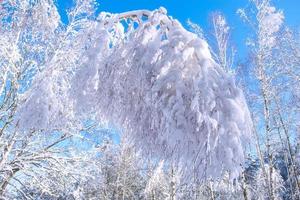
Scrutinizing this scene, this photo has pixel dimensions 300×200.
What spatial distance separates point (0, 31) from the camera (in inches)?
369

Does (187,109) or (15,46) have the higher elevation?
(15,46)

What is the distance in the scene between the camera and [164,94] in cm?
270

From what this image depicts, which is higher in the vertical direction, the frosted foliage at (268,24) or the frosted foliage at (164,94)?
the frosted foliage at (268,24)

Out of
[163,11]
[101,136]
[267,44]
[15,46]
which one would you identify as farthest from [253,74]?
[163,11]

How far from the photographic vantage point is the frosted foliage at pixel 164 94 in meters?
2.45

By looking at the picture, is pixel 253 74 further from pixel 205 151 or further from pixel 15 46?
pixel 205 151

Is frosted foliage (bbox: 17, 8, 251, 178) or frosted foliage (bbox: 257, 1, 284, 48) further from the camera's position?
frosted foliage (bbox: 257, 1, 284, 48)

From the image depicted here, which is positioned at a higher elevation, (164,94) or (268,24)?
(268,24)

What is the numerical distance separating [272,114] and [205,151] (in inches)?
430

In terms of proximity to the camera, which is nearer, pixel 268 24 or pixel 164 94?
pixel 164 94

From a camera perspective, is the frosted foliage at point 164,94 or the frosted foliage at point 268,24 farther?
the frosted foliage at point 268,24

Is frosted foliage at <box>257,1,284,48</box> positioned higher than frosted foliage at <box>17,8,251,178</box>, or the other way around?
frosted foliage at <box>257,1,284,48</box>

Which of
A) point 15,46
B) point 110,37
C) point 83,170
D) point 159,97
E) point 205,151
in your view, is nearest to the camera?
point 205,151

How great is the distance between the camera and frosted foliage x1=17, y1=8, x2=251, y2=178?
8.05 feet
